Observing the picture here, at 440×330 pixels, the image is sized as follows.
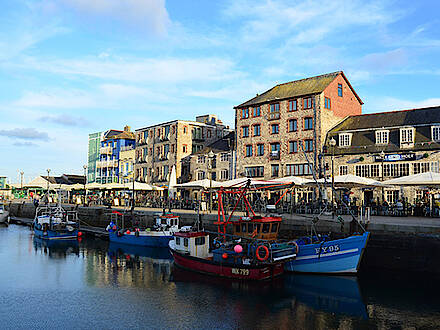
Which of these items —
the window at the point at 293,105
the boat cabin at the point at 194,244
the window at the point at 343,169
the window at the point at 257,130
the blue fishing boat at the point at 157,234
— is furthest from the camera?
the window at the point at 257,130

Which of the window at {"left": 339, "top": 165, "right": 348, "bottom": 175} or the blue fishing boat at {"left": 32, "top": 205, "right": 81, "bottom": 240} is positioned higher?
the window at {"left": 339, "top": 165, "right": 348, "bottom": 175}

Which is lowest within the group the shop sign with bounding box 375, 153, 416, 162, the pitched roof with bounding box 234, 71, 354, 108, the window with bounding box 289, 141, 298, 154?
the shop sign with bounding box 375, 153, 416, 162

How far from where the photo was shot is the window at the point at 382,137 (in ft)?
135

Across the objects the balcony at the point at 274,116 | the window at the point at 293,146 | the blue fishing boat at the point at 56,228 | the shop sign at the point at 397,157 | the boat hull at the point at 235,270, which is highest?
A: the balcony at the point at 274,116

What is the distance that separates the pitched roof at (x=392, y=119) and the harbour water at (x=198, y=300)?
2323cm

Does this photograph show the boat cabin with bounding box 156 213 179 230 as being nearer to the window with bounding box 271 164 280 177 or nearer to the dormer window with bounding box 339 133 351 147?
the window with bounding box 271 164 280 177

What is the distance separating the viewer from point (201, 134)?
64688 millimetres

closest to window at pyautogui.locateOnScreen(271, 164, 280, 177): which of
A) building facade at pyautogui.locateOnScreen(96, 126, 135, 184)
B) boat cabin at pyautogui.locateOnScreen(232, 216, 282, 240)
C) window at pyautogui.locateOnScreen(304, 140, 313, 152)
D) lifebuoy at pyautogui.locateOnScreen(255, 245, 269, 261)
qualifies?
window at pyautogui.locateOnScreen(304, 140, 313, 152)

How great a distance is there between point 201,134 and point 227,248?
4164cm

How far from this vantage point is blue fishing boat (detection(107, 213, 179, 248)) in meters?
34.4

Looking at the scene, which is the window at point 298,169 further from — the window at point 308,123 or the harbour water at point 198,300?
the harbour water at point 198,300

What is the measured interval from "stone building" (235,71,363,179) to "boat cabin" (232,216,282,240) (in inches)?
805

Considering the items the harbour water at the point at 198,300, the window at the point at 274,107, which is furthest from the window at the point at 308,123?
the harbour water at the point at 198,300

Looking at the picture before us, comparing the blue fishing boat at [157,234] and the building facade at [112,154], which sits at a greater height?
the building facade at [112,154]
